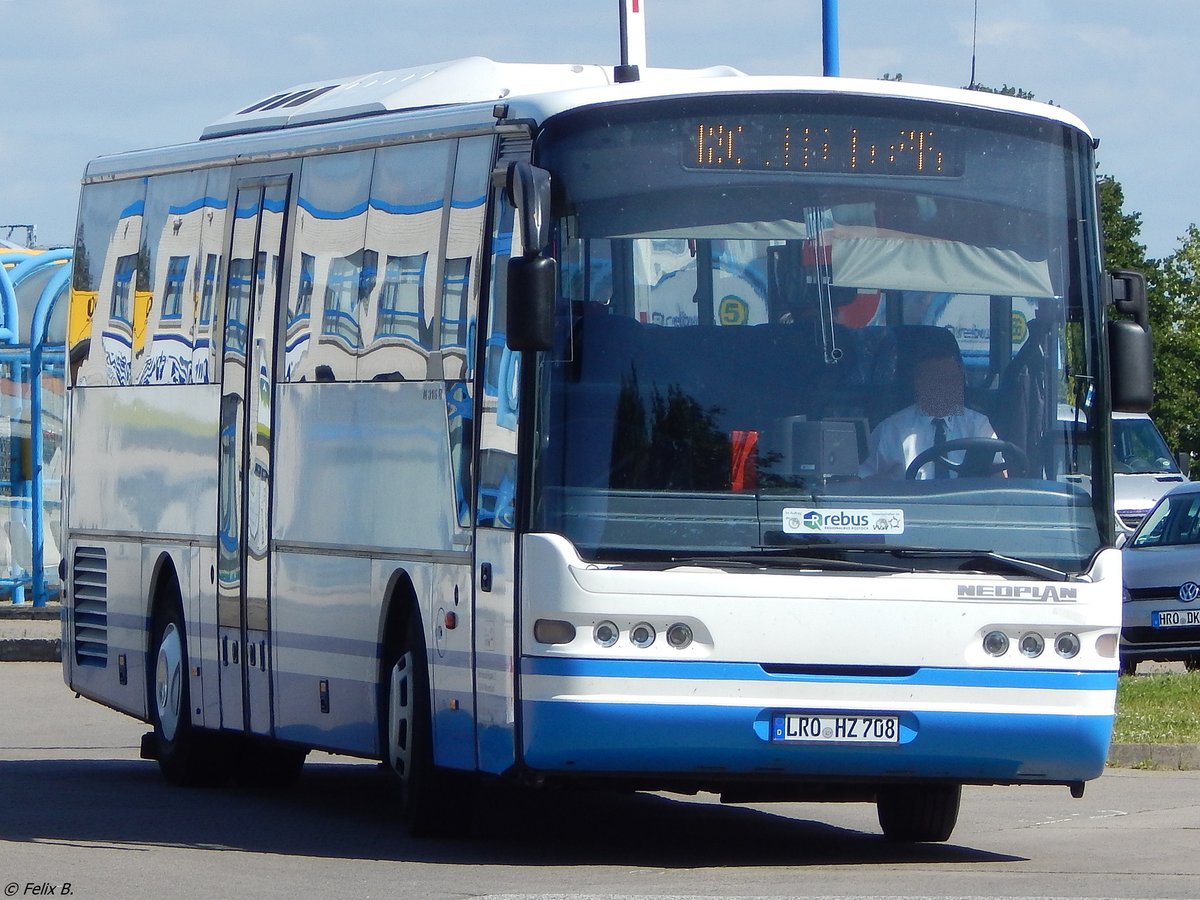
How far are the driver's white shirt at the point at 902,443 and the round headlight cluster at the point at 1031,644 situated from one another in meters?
0.68

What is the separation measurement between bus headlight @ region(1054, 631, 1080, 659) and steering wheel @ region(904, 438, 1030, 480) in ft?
2.22

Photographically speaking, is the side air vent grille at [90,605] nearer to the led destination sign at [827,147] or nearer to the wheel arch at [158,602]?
the wheel arch at [158,602]

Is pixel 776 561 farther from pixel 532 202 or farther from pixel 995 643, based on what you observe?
pixel 532 202

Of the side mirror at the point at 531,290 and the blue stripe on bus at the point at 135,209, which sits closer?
the side mirror at the point at 531,290

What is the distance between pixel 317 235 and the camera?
43.1ft

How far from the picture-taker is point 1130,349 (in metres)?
11.2

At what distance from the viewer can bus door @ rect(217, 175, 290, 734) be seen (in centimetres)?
1362

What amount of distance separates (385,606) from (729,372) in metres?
2.29

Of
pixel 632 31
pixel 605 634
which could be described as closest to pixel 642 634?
pixel 605 634

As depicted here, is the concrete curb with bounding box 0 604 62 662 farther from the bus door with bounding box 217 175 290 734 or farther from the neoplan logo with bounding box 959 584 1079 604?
the neoplan logo with bounding box 959 584 1079 604

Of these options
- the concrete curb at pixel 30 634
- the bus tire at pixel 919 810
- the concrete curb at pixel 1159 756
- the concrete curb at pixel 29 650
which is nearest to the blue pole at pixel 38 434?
the concrete curb at pixel 30 634

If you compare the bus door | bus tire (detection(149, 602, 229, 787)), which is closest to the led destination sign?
the bus door

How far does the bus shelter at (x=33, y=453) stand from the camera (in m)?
28.2

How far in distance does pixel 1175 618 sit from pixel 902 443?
47.4 ft
